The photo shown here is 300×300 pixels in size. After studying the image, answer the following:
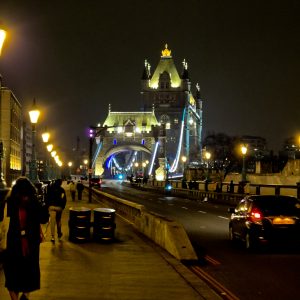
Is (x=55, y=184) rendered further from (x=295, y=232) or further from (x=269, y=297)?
(x=269, y=297)

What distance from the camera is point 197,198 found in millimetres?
57031

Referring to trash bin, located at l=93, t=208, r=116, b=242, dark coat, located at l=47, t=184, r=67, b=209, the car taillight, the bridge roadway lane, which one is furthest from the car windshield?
dark coat, located at l=47, t=184, r=67, b=209

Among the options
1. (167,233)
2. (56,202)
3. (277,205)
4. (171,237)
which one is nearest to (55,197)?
(56,202)

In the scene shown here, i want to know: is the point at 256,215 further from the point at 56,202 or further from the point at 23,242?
the point at 23,242

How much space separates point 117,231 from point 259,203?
5.59m

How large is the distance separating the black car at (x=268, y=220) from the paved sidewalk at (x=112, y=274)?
2.50 metres

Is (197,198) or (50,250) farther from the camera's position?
(197,198)

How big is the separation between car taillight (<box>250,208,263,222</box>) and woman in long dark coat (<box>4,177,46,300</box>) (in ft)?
29.2

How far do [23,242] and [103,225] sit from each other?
8.94 meters

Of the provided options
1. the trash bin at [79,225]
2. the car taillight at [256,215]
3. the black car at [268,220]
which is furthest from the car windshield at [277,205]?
the trash bin at [79,225]

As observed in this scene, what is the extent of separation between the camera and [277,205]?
16938 mm

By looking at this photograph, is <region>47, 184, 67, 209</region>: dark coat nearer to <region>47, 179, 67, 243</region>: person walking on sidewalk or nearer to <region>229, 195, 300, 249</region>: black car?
<region>47, 179, 67, 243</region>: person walking on sidewalk

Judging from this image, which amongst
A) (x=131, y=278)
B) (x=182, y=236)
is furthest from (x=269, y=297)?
(x=182, y=236)

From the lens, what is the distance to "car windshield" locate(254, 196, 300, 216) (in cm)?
1645
